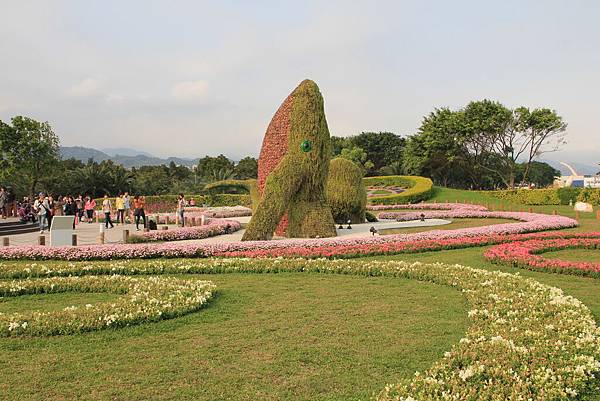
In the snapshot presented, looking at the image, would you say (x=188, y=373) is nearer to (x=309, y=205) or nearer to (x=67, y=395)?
(x=67, y=395)

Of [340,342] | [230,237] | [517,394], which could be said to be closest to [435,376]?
[517,394]

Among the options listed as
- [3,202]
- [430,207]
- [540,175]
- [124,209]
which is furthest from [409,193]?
[540,175]

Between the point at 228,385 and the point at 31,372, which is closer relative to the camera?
the point at 228,385

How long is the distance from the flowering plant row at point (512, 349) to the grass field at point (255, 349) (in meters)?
0.27

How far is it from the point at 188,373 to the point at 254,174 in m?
72.8

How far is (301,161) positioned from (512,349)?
11629 mm

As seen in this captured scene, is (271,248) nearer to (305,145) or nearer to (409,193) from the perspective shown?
(305,145)

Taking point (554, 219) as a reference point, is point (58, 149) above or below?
above

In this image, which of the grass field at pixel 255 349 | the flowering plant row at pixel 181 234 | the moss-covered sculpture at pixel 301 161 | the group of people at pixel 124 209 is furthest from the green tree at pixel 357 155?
the grass field at pixel 255 349

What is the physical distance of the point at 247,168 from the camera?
259ft

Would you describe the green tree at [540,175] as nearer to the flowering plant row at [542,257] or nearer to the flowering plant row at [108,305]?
the flowering plant row at [542,257]

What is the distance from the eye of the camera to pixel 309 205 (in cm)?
1656

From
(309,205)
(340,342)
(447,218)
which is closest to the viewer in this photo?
(340,342)

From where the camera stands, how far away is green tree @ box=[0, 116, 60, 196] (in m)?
37.5
